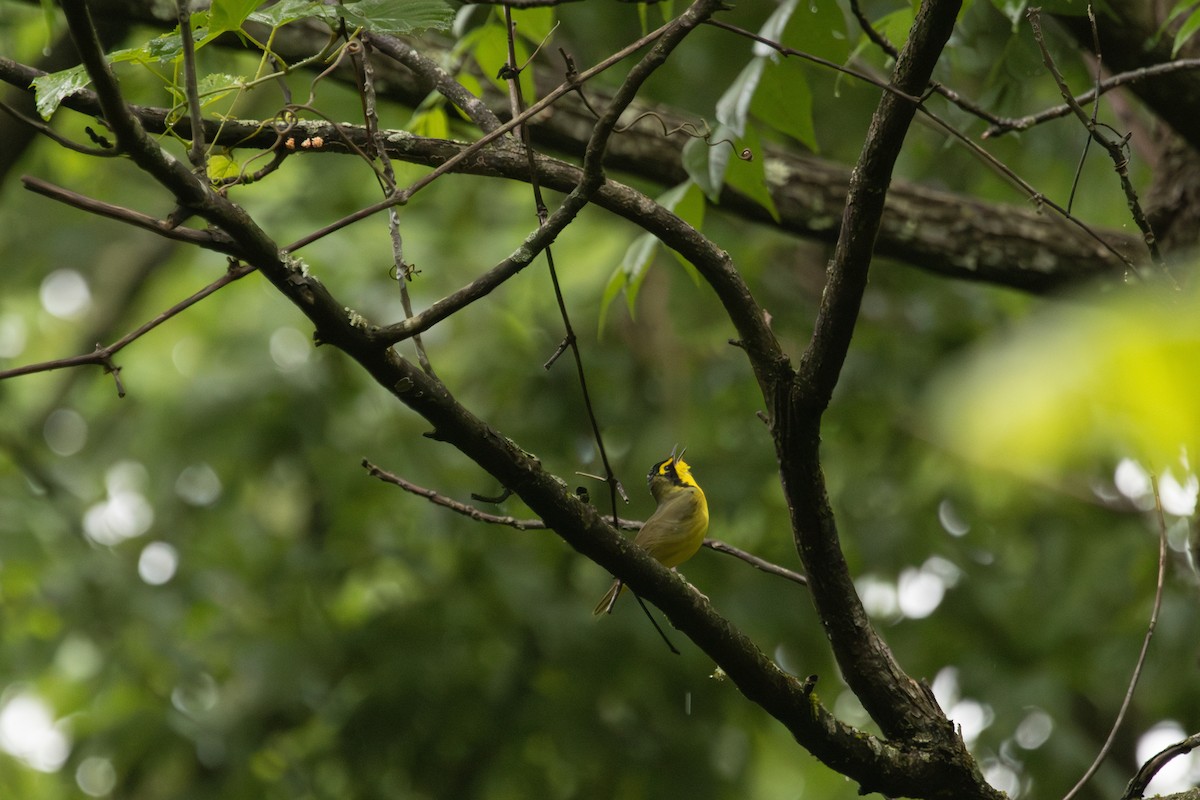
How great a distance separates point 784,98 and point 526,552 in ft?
11.5

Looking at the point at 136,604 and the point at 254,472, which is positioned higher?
the point at 254,472

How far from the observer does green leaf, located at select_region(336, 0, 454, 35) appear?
6.73 ft

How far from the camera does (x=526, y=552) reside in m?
6.04

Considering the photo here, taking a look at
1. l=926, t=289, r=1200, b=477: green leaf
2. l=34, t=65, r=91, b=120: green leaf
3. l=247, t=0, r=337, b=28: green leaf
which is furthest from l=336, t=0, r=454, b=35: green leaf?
l=926, t=289, r=1200, b=477: green leaf

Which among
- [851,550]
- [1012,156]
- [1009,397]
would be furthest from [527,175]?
[1012,156]

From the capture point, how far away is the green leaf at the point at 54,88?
1857 millimetres

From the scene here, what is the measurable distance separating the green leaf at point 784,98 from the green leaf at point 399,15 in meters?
1.18

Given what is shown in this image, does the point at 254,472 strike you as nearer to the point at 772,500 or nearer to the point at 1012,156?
the point at 772,500

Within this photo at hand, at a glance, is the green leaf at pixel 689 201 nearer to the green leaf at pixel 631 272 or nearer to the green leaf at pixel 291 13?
the green leaf at pixel 631 272

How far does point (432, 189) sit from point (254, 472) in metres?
2.02

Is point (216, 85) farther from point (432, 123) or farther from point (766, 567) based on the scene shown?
point (766, 567)

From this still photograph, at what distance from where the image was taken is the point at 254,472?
6.86 meters

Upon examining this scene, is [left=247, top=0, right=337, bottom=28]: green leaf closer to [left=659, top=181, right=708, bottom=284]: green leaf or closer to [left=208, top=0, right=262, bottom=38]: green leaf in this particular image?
[left=208, top=0, right=262, bottom=38]: green leaf

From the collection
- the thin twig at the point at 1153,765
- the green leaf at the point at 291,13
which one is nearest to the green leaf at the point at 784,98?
the green leaf at the point at 291,13
